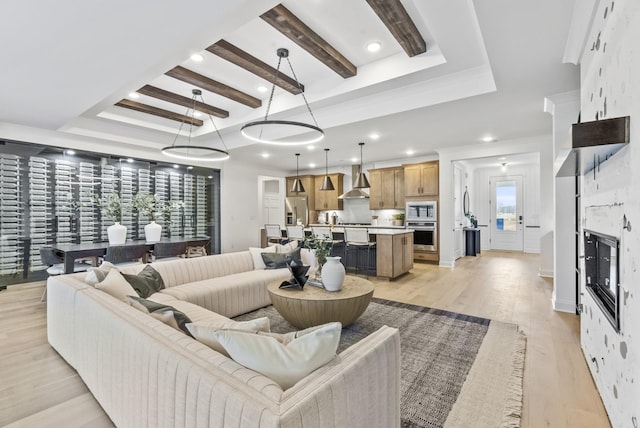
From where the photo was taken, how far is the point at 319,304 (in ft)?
8.82

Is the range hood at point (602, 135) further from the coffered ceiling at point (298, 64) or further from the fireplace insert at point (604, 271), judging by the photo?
the coffered ceiling at point (298, 64)

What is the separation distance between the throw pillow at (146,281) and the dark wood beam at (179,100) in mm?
2473

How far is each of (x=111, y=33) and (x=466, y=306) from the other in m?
4.60

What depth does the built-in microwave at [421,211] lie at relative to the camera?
Result: 6910mm

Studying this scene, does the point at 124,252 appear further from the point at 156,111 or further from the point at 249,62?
the point at 249,62

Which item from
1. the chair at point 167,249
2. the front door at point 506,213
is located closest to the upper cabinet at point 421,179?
the front door at point 506,213

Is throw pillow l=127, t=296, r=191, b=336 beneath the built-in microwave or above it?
beneath

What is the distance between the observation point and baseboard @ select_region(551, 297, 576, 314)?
138 inches

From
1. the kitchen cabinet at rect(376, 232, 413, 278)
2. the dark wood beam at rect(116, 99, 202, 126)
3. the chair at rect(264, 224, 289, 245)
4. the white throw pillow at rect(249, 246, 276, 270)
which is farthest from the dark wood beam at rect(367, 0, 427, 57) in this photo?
the chair at rect(264, 224, 289, 245)

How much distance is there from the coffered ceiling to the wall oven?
2182 mm

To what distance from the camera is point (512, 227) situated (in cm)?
909

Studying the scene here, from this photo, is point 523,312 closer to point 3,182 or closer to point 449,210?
point 449,210

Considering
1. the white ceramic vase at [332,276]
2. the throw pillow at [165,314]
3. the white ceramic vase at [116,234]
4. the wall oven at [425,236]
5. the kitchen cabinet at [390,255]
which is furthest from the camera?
the wall oven at [425,236]

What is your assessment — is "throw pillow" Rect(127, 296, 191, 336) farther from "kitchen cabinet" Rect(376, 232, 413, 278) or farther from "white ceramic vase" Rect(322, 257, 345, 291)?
"kitchen cabinet" Rect(376, 232, 413, 278)
